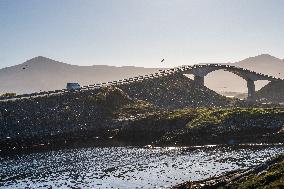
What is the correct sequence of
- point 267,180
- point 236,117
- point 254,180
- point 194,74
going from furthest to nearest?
point 194,74 → point 236,117 → point 254,180 → point 267,180

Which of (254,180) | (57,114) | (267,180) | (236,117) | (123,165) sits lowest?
(123,165)

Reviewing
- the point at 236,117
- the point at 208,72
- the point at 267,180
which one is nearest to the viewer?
the point at 267,180

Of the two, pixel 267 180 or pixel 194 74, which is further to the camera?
pixel 194 74

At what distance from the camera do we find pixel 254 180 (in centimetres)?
2912

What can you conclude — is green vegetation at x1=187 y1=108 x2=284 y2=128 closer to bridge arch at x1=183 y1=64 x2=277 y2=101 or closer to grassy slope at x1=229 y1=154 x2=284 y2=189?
grassy slope at x1=229 y1=154 x2=284 y2=189

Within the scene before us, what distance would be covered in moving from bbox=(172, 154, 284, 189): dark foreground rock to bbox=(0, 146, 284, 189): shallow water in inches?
446

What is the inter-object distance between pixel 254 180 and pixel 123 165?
99.3 feet

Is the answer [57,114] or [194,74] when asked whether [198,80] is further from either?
[57,114]

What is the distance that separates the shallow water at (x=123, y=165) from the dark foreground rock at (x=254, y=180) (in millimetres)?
11324

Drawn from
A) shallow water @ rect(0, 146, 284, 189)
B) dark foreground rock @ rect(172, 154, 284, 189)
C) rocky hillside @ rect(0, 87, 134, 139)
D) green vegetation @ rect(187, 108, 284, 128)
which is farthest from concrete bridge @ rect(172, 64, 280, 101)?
dark foreground rock @ rect(172, 154, 284, 189)

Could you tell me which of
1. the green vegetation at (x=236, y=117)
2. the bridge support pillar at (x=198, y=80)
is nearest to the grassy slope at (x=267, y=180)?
the green vegetation at (x=236, y=117)

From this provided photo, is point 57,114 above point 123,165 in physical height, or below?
above

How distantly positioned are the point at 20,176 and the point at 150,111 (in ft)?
158

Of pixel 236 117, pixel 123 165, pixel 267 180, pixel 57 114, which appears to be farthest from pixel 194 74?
pixel 267 180
